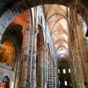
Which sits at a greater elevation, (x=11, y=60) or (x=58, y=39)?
(x=58, y=39)

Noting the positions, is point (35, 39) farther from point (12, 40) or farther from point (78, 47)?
point (12, 40)

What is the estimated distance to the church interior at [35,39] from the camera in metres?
6.16

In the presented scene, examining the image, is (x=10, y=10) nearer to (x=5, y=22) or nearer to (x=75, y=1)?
(x=5, y=22)

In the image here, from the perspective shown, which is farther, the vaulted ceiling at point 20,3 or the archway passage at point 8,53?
the archway passage at point 8,53

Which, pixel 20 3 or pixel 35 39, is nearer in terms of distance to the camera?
pixel 20 3

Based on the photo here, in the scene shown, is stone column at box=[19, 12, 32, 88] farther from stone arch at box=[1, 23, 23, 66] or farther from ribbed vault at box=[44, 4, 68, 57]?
ribbed vault at box=[44, 4, 68, 57]

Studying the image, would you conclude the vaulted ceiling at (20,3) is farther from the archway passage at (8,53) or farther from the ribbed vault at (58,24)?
the ribbed vault at (58,24)

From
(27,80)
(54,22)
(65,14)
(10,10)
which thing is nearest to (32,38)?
(27,80)

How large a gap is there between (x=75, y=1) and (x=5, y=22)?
109 inches

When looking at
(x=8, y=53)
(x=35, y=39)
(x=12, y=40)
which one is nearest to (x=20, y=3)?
(x=35, y=39)

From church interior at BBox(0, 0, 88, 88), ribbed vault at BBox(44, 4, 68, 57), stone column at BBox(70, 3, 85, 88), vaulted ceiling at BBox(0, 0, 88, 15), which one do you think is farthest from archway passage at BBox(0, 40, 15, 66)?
vaulted ceiling at BBox(0, 0, 88, 15)

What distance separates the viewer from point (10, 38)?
1822 centimetres

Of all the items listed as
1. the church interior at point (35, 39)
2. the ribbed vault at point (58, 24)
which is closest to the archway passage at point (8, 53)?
the church interior at point (35, 39)

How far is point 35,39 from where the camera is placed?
1248 cm
